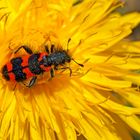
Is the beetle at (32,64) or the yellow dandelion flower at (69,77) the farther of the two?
the yellow dandelion flower at (69,77)

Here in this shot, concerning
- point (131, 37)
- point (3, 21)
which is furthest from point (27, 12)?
point (131, 37)

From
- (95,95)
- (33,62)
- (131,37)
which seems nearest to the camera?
(33,62)

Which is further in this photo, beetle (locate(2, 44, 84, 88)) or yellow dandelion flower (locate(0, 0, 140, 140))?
yellow dandelion flower (locate(0, 0, 140, 140))

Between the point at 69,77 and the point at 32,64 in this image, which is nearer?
the point at 32,64

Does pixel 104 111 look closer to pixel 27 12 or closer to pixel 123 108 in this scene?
pixel 123 108

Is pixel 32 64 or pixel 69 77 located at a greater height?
pixel 32 64
